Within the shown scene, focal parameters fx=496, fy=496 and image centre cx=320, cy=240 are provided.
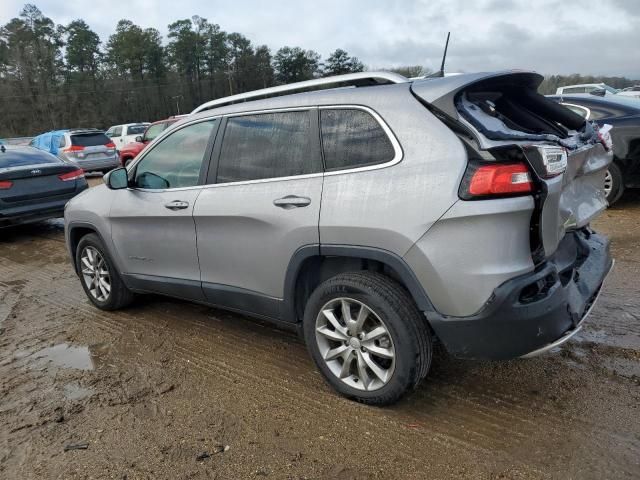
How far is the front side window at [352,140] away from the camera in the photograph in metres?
2.68

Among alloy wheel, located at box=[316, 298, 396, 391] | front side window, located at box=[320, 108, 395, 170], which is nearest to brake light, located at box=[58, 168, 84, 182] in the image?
front side window, located at box=[320, 108, 395, 170]

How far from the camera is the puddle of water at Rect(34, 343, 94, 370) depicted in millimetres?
3658

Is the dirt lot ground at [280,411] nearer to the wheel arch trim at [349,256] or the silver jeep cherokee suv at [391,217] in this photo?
the silver jeep cherokee suv at [391,217]

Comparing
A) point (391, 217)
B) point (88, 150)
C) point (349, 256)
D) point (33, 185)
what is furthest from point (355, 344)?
point (88, 150)

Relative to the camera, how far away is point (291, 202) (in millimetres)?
2932

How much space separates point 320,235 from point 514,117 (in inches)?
56.1

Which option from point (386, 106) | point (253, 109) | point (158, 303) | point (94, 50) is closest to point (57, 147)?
point (158, 303)

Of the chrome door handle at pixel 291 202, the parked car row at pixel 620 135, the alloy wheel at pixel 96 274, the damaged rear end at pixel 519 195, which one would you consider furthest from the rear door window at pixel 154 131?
the damaged rear end at pixel 519 195

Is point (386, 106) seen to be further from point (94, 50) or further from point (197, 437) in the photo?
point (94, 50)

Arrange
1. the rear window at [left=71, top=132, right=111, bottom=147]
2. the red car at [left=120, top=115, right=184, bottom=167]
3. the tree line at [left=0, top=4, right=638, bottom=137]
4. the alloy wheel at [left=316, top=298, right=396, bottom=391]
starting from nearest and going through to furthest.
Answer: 1. the alloy wheel at [left=316, top=298, right=396, bottom=391]
2. the red car at [left=120, top=115, right=184, bottom=167]
3. the rear window at [left=71, top=132, right=111, bottom=147]
4. the tree line at [left=0, top=4, right=638, bottom=137]

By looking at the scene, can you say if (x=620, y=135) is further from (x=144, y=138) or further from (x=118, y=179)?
(x=144, y=138)

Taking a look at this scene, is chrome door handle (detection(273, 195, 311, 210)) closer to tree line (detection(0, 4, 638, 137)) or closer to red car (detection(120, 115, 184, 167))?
red car (detection(120, 115, 184, 167))

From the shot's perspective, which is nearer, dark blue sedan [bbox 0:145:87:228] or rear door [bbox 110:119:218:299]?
rear door [bbox 110:119:218:299]

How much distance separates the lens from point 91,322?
4449mm
